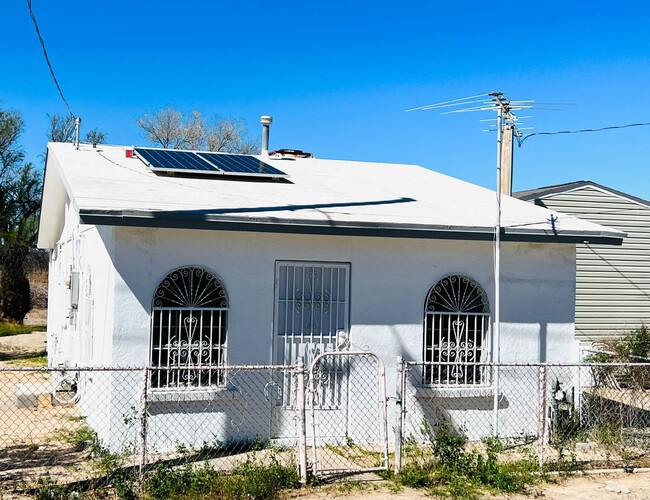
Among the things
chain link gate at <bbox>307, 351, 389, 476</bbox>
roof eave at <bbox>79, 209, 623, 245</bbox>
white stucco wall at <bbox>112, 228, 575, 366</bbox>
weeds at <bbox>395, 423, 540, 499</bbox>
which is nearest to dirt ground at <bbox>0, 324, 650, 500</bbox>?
weeds at <bbox>395, 423, 540, 499</bbox>

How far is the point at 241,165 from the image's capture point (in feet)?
40.9

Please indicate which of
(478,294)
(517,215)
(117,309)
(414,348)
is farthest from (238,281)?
(517,215)

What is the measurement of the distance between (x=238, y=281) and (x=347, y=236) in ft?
4.74

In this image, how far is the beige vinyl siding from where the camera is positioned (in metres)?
16.7

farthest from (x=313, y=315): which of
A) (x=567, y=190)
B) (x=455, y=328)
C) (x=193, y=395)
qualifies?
(x=567, y=190)

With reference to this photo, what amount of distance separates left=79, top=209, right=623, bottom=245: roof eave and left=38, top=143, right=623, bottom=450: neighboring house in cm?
2

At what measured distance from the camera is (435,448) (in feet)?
28.8

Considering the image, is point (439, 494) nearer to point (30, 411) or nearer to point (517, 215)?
point (517, 215)

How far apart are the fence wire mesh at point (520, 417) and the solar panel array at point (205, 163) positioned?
3796 millimetres

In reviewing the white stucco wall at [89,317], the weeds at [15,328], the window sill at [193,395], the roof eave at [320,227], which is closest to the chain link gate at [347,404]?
the window sill at [193,395]

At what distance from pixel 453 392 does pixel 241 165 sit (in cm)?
471

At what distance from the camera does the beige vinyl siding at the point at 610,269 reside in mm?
16688

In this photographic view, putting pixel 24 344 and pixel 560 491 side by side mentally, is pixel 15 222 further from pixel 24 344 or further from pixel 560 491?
pixel 560 491

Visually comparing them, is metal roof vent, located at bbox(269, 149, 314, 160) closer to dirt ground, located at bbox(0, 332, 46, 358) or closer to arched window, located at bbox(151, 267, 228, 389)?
arched window, located at bbox(151, 267, 228, 389)
